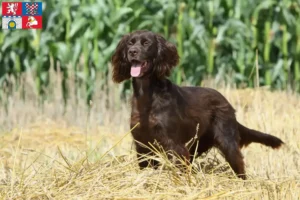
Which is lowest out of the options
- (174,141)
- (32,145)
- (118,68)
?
(32,145)

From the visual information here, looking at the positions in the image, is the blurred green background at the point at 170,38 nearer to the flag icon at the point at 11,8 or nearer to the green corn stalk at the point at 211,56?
the green corn stalk at the point at 211,56

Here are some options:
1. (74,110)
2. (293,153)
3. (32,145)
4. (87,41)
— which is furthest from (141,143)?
(87,41)

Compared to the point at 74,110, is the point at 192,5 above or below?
above

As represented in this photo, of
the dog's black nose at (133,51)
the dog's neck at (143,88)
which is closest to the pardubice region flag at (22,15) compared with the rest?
the dog's neck at (143,88)

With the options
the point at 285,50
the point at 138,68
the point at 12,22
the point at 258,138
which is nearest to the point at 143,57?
the point at 138,68

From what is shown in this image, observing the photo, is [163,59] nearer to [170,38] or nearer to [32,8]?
[32,8]

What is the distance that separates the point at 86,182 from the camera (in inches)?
191

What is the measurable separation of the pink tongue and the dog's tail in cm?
132

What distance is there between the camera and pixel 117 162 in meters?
5.49

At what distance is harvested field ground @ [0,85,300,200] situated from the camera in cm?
480

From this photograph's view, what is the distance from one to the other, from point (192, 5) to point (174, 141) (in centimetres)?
558

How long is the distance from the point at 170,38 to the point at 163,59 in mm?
5181

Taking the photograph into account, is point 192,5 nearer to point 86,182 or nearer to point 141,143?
point 141,143

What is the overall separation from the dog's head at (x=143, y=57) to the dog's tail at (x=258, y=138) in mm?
1056
